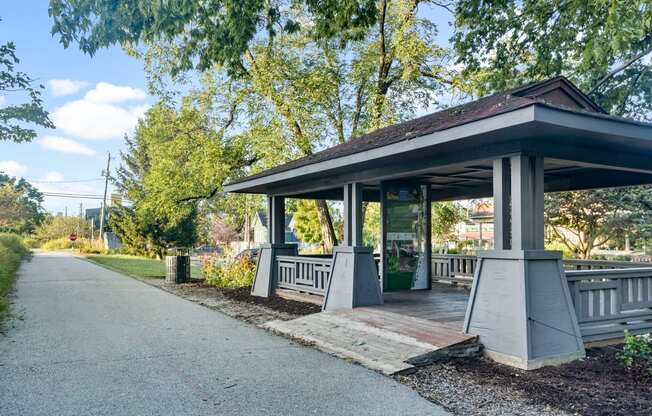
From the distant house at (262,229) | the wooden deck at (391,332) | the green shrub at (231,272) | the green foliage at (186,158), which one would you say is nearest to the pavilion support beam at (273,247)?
the green shrub at (231,272)

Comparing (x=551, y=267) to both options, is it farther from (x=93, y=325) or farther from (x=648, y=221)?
(x=648, y=221)

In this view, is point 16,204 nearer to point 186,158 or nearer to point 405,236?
point 186,158

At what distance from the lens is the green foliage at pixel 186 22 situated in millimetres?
5543

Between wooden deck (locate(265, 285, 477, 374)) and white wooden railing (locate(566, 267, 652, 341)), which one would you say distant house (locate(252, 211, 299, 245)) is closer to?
wooden deck (locate(265, 285, 477, 374))

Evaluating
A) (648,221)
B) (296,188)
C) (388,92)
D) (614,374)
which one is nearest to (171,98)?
(388,92)

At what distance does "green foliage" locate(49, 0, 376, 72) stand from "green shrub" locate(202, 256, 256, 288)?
718cm

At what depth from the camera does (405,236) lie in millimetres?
9633

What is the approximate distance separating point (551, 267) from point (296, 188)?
5858mm

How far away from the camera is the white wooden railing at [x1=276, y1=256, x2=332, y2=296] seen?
983 centimetres

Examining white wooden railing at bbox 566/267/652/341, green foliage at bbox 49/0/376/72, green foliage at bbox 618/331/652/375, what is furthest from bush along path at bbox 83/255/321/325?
green foliage at bbox 618/331/652/375

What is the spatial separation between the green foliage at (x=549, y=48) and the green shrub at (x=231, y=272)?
7.89m

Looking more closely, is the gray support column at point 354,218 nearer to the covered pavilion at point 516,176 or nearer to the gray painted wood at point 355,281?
the covered pavilion at point 516,176

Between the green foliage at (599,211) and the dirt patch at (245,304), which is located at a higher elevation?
the green foliage at (599,211)

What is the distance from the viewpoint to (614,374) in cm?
504
